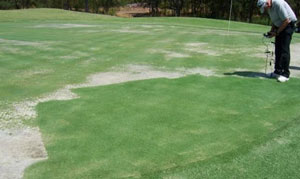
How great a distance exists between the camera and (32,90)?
7312 mm

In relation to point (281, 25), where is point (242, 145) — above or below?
below

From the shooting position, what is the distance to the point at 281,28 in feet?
26.5

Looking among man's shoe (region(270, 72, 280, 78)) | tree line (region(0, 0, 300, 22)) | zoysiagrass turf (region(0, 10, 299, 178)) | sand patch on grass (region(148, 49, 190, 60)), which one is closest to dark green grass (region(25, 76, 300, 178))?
zoysiagrass turf (region(0, 10, 299, 178))

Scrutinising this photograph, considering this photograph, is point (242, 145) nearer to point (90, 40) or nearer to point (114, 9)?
point (90, 40)

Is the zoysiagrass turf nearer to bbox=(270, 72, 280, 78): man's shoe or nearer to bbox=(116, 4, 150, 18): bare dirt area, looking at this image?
bbox=(270, 72, 280, 78): man's shoe

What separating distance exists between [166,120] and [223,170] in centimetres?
175

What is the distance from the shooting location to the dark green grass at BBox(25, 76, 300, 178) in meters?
4.05

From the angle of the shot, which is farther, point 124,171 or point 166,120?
point 166,120

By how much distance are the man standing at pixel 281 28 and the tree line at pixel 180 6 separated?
4827 cm

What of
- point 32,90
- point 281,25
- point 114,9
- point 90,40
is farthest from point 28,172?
point 114,9

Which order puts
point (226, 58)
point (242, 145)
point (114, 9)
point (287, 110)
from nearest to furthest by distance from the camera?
point (242, 145) → point (287, 110) → point (226, 58) → point (114, 9)

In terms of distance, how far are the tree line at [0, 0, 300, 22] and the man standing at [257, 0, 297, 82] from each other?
48.3m

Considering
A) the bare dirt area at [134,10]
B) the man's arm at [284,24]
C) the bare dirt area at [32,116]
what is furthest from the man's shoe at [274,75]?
the bare dirt area at [134,10]

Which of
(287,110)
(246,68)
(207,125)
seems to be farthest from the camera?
(246,68)
